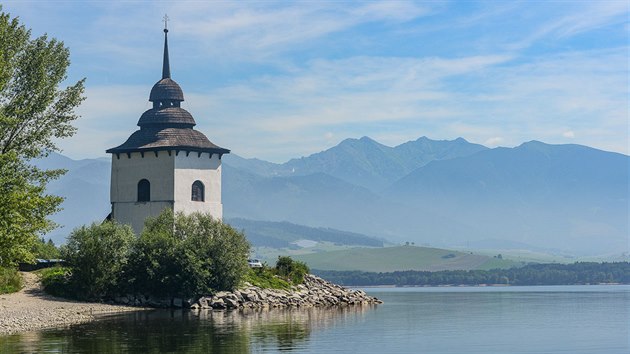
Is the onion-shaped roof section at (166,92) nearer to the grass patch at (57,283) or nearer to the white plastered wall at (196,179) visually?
the white plastered wall at (196,179)

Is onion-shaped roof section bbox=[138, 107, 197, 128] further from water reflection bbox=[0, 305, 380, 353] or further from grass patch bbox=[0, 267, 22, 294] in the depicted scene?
water reflection bbox=[0, 305, 380, 353]

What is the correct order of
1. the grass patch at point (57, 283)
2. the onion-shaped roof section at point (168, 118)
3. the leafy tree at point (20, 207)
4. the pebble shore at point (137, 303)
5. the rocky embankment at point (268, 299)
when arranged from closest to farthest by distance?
the leafy tree at point (20, 207)
the pebble shore at point (137, 303)
the grass patch at point (57, 283)
the rocky embankment at point (268, 299)
the onion-shaped roof section at point (168, 118)

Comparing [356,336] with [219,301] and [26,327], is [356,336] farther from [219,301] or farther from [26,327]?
[219,301]

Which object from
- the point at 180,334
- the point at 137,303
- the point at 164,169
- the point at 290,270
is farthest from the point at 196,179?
the point at 180,334

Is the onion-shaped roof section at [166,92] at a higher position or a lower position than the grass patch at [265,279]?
higher

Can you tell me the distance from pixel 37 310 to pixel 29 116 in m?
14.2

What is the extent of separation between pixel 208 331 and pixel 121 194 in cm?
4395

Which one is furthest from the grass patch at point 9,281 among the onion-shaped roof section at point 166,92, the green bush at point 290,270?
the onion-shaped roof section at point 166,92

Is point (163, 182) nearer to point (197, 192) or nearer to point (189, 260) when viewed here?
point (197, 192)

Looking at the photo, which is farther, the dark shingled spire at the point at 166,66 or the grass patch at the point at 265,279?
the dark shingled spire at the point at 166,66

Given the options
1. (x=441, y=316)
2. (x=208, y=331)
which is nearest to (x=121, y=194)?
(x=441, y=316)

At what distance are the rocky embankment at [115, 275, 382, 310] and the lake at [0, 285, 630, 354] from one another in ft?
13.1

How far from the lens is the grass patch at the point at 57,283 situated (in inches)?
2965

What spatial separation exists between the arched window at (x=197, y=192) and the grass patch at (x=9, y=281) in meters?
23.3
